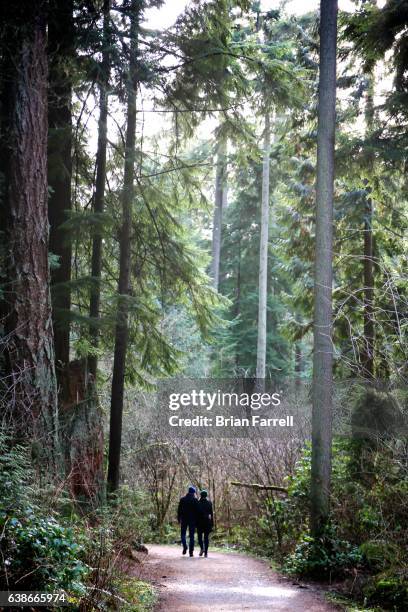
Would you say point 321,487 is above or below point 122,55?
below

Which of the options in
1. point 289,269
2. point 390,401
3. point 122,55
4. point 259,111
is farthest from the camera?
point 289,269

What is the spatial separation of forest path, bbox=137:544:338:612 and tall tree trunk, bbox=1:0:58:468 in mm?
2577

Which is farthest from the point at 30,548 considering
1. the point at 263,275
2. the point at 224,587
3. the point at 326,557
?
the point at 263,275

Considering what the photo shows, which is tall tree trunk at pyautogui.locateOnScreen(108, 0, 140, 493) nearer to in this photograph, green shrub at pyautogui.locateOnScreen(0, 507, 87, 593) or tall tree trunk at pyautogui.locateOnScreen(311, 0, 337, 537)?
tall tree trunk at pyautogui.locateOnScreen(311, 0, 337, 537)

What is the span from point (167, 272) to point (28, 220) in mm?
5053

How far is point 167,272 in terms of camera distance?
43.7 feet

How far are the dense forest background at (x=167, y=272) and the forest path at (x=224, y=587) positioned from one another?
20.4 inches

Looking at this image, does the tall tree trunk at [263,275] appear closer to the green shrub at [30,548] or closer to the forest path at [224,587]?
the forest path at [224,587]

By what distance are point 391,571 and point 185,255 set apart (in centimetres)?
751

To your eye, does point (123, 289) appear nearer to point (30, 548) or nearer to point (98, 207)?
point (98, 207)

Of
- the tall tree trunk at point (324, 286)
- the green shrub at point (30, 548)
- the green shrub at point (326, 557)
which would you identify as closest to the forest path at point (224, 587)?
the green shrub at point (326, 557)

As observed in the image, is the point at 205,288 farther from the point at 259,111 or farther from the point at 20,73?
the point at 20,73

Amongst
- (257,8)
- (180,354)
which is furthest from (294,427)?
(257,8)

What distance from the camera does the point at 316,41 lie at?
45.7ft
